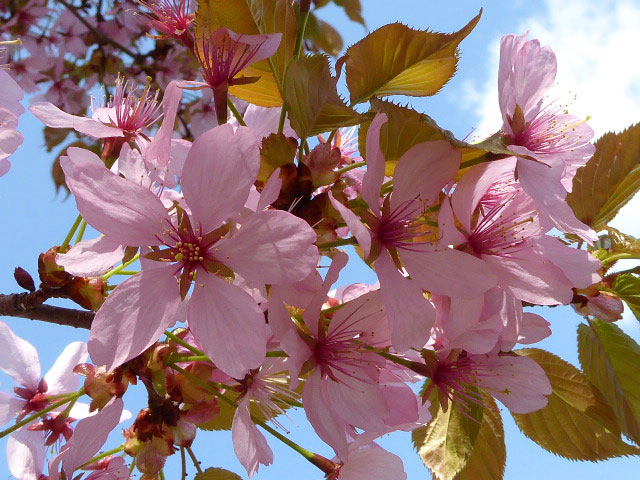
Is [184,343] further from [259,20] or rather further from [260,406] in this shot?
[259,20]

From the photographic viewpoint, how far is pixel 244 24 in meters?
1.03

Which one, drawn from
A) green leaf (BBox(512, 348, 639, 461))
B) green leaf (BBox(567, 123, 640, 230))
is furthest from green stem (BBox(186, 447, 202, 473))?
green leaf (BBox(567, 123, 640, 230))

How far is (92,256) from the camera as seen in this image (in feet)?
3.18

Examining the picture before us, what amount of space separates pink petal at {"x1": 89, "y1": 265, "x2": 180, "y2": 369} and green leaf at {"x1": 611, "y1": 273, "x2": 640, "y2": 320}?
92 cm

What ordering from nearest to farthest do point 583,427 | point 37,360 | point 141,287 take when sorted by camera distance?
point 141,287 < point 583,427 < point 37,360

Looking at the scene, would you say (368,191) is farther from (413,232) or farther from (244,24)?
(244,24)

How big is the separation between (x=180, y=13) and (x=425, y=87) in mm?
463

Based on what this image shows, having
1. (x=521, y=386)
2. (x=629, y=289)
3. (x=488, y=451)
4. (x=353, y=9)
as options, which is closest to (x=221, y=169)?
(x=521, y=386)

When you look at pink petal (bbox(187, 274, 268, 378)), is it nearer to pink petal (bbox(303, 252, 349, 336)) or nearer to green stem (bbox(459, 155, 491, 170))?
pink petal (bbox(303, 252, 349, 336))

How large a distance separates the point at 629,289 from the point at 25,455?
4.39 feet

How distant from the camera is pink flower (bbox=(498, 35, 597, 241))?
3.02 feet

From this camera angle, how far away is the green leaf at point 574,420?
49.7 inches

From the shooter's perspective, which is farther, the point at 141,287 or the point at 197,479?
the point at 197,479

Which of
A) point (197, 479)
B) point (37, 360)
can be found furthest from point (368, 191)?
point (37, 360)
